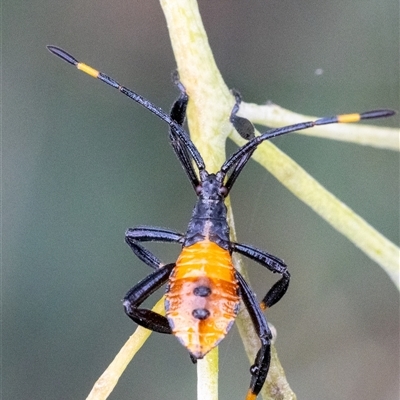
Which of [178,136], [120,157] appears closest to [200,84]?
[178,136]

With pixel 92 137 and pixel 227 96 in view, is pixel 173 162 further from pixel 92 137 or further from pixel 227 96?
pixel 227 96

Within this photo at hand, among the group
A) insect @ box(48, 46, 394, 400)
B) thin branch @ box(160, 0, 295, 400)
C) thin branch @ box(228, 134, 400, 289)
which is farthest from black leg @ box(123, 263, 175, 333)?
thin branch @ box(228, 134, 400, 289)

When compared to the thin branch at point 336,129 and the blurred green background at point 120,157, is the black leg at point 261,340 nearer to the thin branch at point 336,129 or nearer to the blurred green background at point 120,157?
the thin branch at point 336,129

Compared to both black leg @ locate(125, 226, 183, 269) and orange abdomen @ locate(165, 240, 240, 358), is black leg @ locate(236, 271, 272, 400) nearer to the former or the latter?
orange abdomen @ locate(165, 240, 240, 358)

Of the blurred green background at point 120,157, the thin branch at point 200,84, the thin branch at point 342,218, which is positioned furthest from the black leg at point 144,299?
the blurred green background at point 120,157

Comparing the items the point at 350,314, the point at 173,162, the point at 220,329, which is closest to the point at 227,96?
the point at 220,329

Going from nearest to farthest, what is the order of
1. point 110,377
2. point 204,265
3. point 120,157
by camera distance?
point 110,377, point 204,265, point 120,157

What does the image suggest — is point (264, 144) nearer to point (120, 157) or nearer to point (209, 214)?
point (209, 214)
